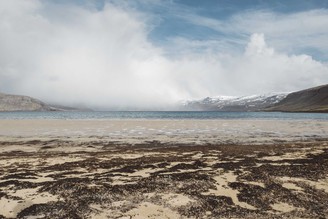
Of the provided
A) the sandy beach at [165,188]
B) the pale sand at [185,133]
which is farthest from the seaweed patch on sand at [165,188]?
the pale sand at [185,133]

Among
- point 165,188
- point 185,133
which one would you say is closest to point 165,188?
point 165,188

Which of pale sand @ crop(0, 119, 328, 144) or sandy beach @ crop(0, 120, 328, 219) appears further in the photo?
pale sand @ crop(0, 119, 328, 144)

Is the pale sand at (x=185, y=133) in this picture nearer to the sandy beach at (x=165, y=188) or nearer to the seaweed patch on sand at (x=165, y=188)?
the seaweed patch on sand at (x=165, y=188)

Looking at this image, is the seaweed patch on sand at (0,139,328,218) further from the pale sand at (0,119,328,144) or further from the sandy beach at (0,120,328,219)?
the pale sand at (0,119,328,144)

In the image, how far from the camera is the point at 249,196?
10.8 meters

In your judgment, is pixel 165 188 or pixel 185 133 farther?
pixel 185 133

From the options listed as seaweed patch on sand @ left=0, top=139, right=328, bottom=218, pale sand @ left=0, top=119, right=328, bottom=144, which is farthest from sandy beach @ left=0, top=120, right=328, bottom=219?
pale sand @ left=0, top=119, right=328, bottom=144

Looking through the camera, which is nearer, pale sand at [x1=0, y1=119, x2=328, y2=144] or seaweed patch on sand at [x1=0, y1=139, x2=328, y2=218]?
seaweed patch on sand at [x1=0, y1=139, x2=328, y2=218]

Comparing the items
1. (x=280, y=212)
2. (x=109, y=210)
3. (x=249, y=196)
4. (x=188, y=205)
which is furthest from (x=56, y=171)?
(x=280, y=212)

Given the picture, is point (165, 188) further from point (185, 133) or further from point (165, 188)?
point (185, 133)

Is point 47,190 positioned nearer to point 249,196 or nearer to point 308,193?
point 249,196

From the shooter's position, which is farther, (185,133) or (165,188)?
(185,133)

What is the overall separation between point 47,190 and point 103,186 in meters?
1.98

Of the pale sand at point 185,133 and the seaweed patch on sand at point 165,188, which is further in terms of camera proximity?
the pale sand at point 185,133
